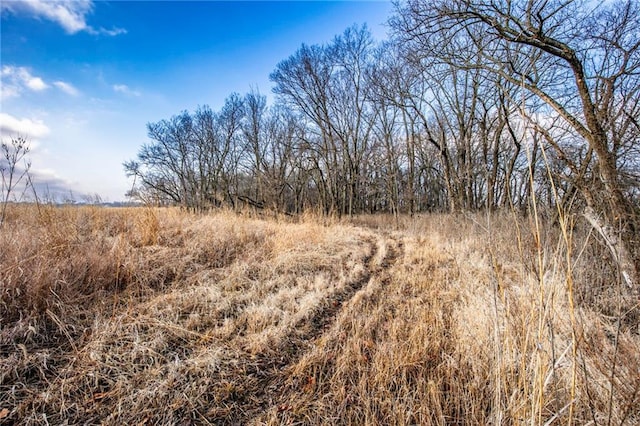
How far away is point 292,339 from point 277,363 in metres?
0.38

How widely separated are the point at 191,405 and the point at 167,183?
93.1ft

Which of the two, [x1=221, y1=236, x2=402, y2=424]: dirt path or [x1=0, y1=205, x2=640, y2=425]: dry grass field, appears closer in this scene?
[x1=0, y1=205, x2=640, y2=425]: dry grass field

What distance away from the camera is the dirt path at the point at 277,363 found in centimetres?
195

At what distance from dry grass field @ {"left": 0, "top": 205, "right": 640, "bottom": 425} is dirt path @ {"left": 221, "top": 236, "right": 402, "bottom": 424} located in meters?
0.01

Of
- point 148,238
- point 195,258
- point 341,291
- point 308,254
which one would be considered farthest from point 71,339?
point 308,254

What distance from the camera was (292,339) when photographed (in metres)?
2.81

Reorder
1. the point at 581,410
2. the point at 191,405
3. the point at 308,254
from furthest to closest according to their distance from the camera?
1. the point at 308,254
2. the point at 191,405
3. the point at 581,410

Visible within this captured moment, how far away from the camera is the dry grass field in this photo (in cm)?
168

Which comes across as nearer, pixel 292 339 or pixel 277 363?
pixel 277 363

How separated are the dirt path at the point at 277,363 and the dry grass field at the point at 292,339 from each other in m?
0.01

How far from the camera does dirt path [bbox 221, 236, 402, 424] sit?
76.9 inches

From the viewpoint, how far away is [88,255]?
3402 mm

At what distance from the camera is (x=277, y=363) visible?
245 centimetres

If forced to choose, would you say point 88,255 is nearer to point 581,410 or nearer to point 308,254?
point 308,254
